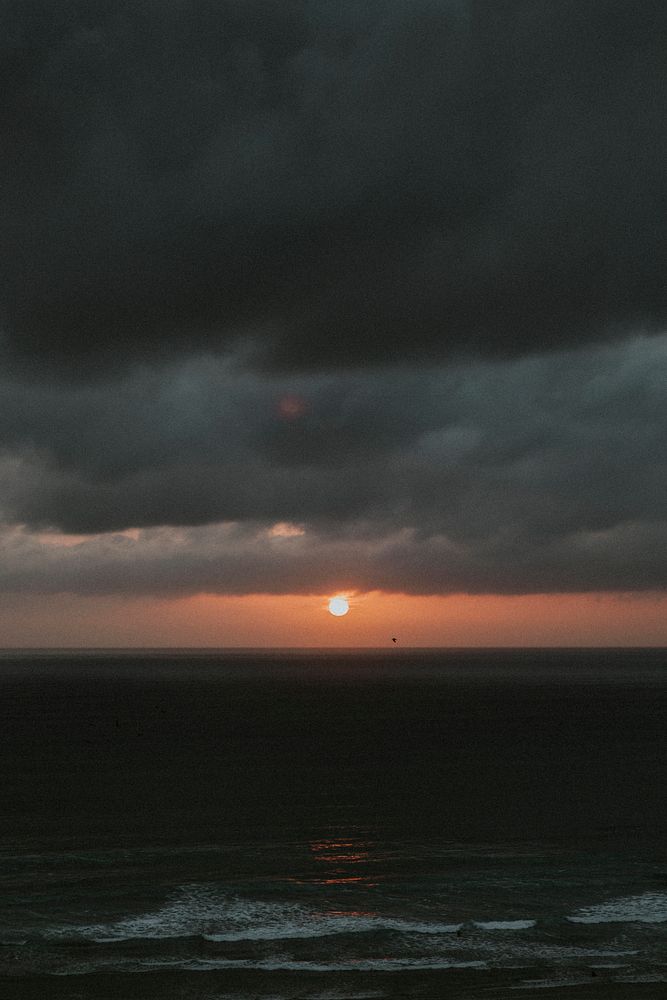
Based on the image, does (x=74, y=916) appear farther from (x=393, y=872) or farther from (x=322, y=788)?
(x=322, y=788)

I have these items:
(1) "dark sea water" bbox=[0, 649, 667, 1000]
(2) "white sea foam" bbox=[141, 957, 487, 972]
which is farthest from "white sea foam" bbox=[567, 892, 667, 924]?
(2) "white sea foam" bbox=[141, 957, 487, 972]

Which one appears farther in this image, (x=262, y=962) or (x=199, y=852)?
(x=199, y=852)

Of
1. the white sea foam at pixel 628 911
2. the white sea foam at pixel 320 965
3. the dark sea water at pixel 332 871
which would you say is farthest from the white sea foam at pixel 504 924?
the white sea foam at pixel 320 965

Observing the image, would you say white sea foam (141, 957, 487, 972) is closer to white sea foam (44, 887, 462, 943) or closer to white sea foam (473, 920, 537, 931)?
white sea foam (44, 887, 462, 943)

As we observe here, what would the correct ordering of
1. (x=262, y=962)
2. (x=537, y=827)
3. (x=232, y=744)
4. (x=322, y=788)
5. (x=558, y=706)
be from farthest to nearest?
(x=558, y=706) → (x=232, y=744) → (x=322, y=788) → (x=537, y=827) → (x=262, y=962)

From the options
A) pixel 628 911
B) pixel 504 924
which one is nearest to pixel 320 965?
pixel 504 924

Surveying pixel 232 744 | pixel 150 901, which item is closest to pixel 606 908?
pixel 150 901

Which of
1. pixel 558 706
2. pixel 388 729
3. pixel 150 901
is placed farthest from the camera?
pixel 558 706
